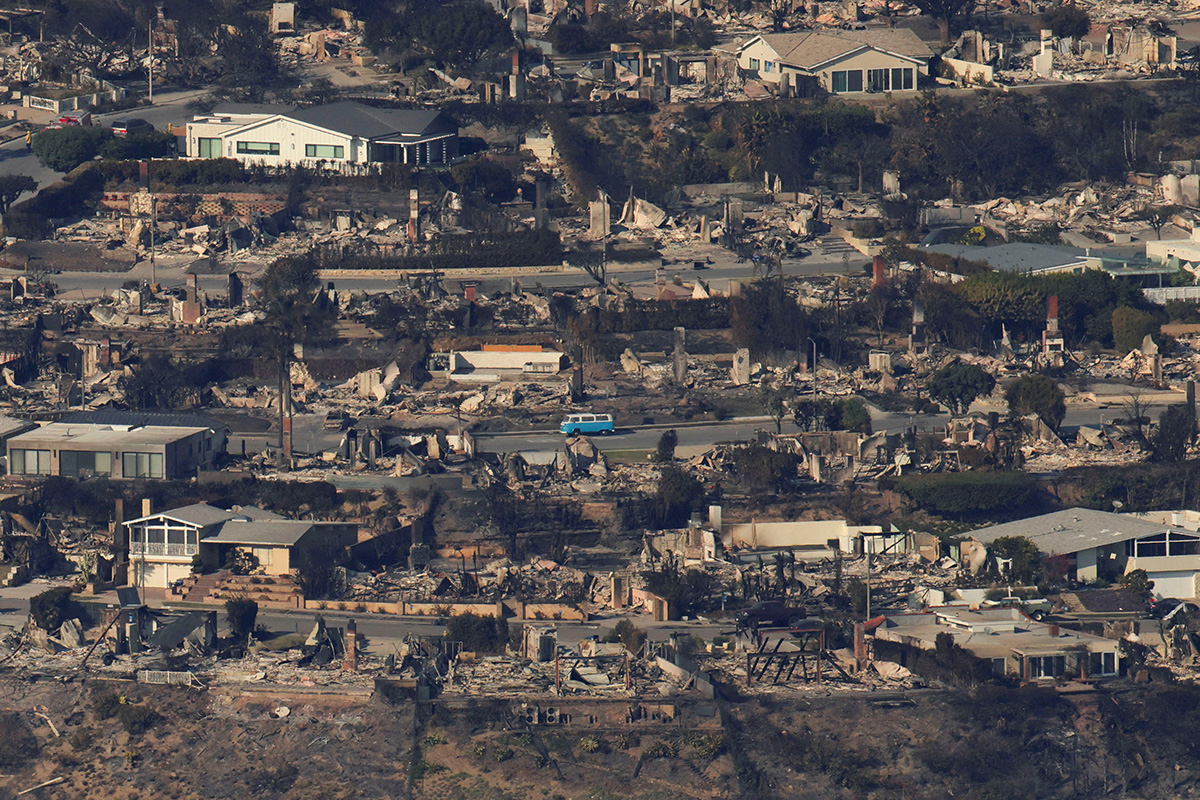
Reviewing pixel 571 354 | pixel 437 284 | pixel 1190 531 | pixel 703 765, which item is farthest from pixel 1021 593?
pixel 437 284

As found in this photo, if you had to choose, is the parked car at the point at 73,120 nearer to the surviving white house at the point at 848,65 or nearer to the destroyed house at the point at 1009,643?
the surviving white house at the point at 848,65

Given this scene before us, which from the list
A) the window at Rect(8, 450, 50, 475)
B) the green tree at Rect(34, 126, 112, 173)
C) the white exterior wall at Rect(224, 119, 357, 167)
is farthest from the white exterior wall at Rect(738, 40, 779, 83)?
the window at Rect(8, 450, 50, 475)

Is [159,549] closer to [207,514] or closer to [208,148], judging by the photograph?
[207,514]

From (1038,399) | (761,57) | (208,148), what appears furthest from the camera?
(761,57)

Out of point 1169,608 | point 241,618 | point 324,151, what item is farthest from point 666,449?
point 324,151

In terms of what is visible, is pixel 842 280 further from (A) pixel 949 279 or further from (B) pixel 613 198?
(B) pixel 613 198

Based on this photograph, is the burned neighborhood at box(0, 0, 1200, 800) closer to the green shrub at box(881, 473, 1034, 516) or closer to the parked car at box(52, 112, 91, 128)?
the green shrub at box(881, 473, 1034, 516)
